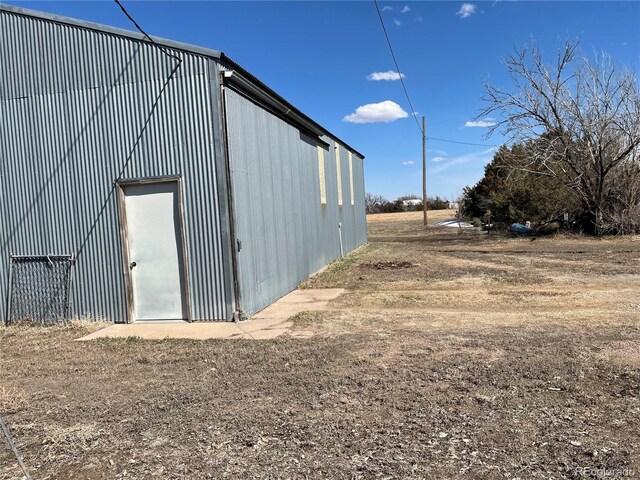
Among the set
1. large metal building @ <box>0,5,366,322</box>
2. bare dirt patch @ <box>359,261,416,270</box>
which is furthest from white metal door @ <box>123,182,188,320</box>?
bare dirt patch @ <box>359,261,416,270</box>

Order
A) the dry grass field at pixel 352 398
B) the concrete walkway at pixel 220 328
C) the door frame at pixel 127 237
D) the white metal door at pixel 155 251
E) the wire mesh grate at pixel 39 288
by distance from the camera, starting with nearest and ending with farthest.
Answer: the dry grass field at pixel 352 398 < the concrete walkway at pixel 220 328 < the door frame at pixel 127 237 < the white metal door at pixel 155 251 < the wire mesh grate at pixel 39 288

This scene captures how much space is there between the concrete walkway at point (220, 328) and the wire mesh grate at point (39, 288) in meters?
1.31

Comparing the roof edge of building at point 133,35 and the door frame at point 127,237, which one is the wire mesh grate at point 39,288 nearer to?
the door frame at point 127,237

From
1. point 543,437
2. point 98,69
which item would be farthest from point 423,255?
point 543,437

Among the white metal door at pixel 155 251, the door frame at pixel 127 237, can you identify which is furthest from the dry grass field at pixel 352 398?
the white metal door at pixel 155 251

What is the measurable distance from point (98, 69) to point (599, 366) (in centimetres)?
859

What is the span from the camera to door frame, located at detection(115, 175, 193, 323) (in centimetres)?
797

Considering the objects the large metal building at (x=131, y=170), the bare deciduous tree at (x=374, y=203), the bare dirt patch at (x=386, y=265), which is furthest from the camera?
the bare deciduous tree at (x=374, y=203)

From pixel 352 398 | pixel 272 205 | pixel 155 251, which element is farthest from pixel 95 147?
pixel 352 398

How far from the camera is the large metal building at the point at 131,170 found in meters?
7.80

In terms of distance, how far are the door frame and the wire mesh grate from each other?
1.12m

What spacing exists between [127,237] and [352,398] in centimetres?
548

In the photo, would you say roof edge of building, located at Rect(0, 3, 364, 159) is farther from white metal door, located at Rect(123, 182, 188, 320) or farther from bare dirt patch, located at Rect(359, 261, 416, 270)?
bare dirt patch, located at Rect(359, 261, 416, 270)

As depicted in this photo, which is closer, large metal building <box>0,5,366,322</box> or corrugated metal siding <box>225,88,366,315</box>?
large metal building <box>0,5,366,322</box>
